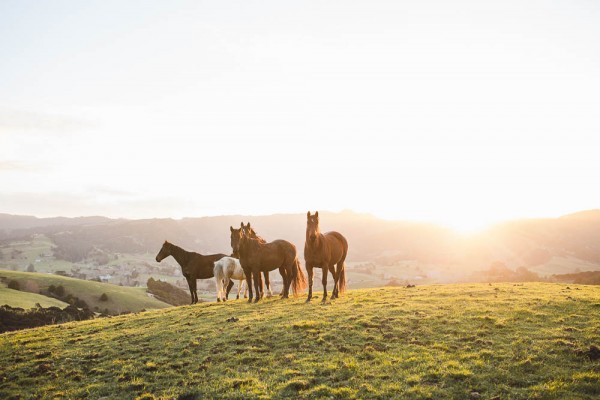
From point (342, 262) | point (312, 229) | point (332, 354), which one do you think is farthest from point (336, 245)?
point (332, 354)

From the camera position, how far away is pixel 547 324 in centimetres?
1318

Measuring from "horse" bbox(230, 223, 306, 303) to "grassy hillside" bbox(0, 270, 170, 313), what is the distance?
37.6 metres

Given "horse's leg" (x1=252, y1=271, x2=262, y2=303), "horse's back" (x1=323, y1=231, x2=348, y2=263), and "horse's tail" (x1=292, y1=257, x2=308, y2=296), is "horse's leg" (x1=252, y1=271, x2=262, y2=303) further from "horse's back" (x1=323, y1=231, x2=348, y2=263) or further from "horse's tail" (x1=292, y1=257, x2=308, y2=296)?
"horse's back" (x1=323, y1=231, x2=348, y2=263)

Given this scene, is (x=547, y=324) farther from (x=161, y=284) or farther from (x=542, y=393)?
(x=161, y=284)

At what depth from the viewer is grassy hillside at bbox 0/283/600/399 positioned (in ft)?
30.1

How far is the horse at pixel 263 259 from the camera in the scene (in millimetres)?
20719

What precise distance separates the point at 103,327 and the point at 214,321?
19.1ft

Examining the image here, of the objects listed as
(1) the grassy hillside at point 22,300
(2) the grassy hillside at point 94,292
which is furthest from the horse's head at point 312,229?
(2) the grassy hillside at point 94,292

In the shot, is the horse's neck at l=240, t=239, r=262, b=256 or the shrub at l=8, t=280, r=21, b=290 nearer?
the horse's neck at l=240, t=239, r=262, b=256

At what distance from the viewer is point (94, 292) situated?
55688 mm

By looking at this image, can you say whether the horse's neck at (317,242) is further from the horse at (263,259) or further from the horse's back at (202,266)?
the horse's back at (202,266)

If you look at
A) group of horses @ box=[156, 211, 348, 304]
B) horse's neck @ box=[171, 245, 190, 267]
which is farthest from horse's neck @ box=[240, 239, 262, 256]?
horse's neck @ box=[171, 245, 190, 267]

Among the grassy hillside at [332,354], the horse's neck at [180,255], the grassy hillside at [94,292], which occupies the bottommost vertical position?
the grassy hillside at [94,292]

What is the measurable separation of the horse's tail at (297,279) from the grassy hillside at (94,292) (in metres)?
37.8
